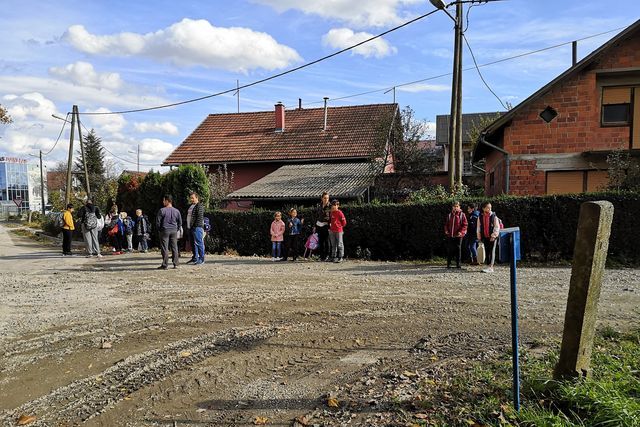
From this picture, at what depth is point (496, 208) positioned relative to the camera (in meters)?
13.7

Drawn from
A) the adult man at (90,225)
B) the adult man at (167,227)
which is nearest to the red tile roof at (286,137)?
the adult man at (90,225)

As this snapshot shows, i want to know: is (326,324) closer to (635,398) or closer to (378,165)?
(635,398)

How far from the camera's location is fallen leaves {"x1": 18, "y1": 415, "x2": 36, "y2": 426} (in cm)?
398

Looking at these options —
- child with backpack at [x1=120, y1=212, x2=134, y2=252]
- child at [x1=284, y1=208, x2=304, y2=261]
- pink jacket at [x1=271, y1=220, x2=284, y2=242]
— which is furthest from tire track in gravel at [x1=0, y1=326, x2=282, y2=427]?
child with backpack at [x1=120, y1=212, x2=134, y2=252]

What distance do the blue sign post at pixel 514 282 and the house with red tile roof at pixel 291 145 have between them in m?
17.4

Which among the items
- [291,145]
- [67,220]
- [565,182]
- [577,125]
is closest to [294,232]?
[67,220]

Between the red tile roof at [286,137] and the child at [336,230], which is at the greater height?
the red tile roof at [286,137]

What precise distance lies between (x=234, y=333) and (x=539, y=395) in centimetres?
369

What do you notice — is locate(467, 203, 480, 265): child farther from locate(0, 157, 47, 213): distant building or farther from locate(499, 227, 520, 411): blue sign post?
locate(0, 157, 47, 213): distant building

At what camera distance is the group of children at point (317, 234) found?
44.0ft

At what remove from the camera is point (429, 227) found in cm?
1435

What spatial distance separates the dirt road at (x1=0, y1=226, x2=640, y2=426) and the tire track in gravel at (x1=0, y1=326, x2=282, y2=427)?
0.05 ft

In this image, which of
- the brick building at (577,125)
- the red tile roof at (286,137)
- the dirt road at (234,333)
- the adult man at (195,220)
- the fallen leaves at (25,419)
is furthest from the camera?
the red tile roof at (286,137)

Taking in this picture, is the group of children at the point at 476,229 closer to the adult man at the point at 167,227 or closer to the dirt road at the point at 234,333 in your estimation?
the dirt road at the point at 234,333
